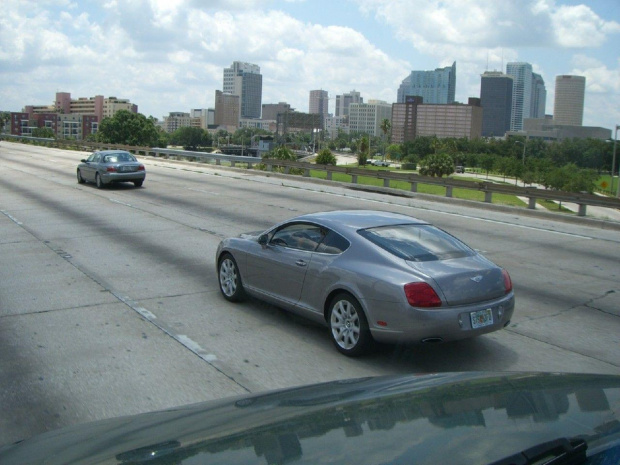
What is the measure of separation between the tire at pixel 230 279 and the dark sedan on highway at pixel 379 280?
1.92 ft

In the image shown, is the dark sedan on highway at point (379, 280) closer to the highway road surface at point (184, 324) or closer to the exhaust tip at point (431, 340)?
the exhaust tip at point (431, 340)

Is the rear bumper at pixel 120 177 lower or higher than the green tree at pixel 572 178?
higher

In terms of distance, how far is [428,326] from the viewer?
21.5 ft

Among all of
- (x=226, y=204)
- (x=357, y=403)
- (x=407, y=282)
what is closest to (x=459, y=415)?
(x=357, y=403)

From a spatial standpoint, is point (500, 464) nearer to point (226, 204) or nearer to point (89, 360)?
point (89, 360)

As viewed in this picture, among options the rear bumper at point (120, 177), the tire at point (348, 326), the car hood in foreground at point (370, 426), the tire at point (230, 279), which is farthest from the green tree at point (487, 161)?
the car hood in foreground at point (370, 426)

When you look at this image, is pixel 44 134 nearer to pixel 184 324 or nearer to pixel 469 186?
pixel 469 186

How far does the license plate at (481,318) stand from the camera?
673 cm

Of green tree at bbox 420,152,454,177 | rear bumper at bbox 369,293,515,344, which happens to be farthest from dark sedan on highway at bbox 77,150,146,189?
green tree at bbox 420,152,454,177

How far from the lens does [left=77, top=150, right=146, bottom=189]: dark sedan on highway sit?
27406mm

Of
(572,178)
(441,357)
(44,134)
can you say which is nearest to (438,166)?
(572,178)

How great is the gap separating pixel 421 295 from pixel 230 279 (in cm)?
358

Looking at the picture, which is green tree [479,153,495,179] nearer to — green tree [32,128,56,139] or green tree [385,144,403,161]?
green tree [385,144,403,161]

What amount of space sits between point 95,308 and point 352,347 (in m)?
3.84
